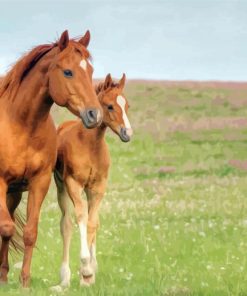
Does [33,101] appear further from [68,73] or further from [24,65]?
[68,73]

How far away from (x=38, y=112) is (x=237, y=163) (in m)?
19.3

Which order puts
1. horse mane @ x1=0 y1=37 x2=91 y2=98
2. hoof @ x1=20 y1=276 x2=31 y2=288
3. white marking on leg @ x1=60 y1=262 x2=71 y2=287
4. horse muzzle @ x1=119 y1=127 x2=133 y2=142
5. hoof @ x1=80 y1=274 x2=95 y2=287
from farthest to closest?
horse muzzle @ x1=119 y1=127 x2=133 y2=142
white marking on leg @ x1=60 y1=262 x2=71 y2=287
hoof @ x1=80 y1=274 x2=95 y2=287
hoof @ x1=20 y1=276 x2=31 y2=288
horse mane @ x1=0 y1=37 x2=91 y2=98

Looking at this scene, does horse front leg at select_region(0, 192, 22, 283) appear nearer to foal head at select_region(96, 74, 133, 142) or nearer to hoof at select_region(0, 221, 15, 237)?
hoof at select_region(0, 221, 15, 237)

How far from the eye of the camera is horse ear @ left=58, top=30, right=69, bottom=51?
33.1ft

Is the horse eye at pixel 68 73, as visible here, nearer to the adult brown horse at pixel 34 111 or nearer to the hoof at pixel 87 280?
the adult brown horse at pixel 34 111

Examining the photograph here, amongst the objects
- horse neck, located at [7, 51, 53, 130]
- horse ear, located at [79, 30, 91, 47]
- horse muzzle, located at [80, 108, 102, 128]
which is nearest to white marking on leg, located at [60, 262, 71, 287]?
horse neck, located at [7, 51, 53, 130]

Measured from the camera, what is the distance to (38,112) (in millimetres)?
10531

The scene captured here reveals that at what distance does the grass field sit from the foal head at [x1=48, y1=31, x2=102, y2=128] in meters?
2.08

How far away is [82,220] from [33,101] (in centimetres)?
179

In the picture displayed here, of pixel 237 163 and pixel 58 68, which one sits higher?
pixel 58 68

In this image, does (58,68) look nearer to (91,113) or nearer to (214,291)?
(91,113)

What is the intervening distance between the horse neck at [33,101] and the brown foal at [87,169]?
1.28m

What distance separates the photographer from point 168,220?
18062mm

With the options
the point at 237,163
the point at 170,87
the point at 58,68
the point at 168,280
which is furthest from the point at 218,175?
the point at 170,87
